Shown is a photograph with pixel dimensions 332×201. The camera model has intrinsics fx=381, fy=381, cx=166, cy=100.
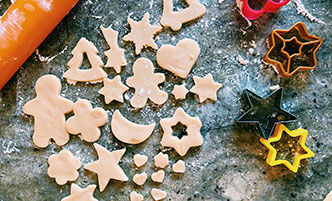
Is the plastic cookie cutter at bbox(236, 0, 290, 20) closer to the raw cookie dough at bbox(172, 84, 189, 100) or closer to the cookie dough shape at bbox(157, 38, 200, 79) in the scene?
the cookie dough shape at bbox(157, 38, 200, 79)

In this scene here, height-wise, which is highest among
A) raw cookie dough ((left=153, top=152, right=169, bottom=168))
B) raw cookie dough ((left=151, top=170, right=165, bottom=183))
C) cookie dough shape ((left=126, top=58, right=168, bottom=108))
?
cookie dough shape ((left=126, top=58, right=168, bottom=108))

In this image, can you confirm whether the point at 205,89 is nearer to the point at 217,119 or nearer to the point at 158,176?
the point at 217,119

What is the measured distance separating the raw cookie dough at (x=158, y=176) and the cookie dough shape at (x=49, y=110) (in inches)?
13.1

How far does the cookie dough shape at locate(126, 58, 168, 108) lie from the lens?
1340 millimetres

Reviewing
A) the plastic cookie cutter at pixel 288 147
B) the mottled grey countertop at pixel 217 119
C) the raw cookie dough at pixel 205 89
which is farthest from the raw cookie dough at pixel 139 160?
the plastic cookie cutter at pixel 288 147

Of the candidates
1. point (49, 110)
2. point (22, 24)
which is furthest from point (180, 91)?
point (22, 24)

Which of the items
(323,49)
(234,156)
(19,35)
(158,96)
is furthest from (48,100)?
(323,49)

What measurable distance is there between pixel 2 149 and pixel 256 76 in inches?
37.4

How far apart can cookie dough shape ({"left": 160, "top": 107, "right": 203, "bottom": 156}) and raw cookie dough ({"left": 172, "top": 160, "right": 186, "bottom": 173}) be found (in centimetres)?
3

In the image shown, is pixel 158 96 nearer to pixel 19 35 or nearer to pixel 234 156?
pixel 234 156

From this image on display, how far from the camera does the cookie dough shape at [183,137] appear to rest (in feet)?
4.35

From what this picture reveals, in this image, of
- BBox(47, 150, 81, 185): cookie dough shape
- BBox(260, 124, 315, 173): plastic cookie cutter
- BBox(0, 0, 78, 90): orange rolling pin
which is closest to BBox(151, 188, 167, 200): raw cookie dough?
BBox(47, 150, 81, 185): cookie dough shape

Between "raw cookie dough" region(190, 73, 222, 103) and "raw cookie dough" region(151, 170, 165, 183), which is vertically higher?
"raw cookie dough" region(190, 73, 222, 103)

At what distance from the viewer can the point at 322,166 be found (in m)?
1.36
